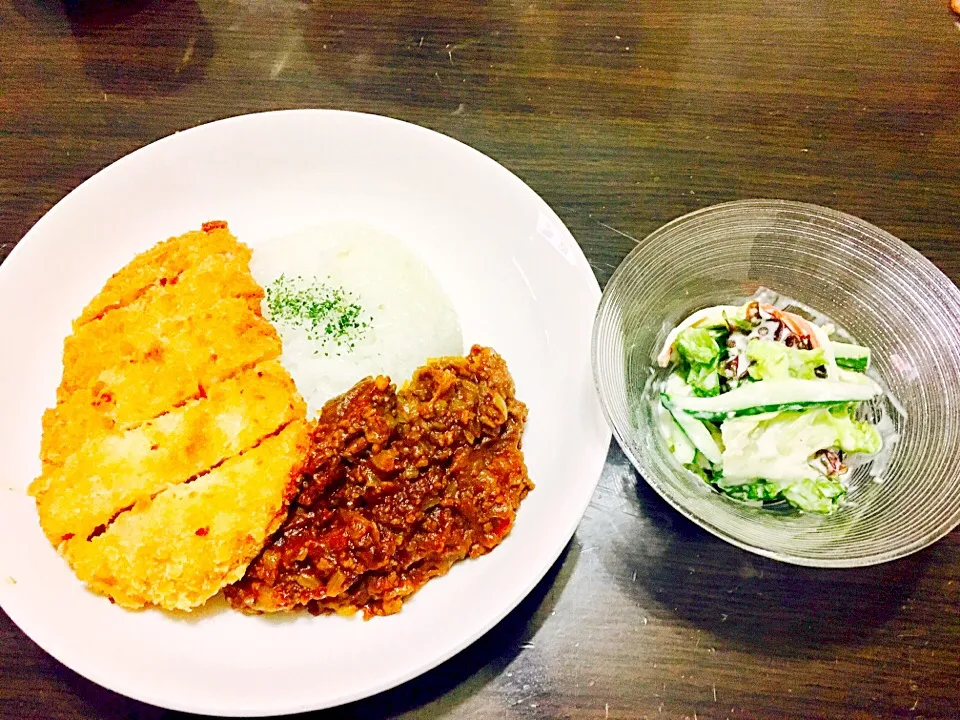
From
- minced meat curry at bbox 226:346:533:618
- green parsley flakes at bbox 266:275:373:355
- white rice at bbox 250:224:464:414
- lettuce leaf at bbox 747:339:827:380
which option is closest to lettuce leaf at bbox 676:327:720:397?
lettuce leaf at bbox 747:339:827:380

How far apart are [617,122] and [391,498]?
1.76 meters

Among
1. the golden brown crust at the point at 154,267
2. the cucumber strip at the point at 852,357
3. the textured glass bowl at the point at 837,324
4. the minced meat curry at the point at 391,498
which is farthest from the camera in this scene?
the golden brown crust at the point at 154,267

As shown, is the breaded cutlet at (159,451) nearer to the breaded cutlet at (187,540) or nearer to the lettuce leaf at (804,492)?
the breaded cutlet at (187,540)

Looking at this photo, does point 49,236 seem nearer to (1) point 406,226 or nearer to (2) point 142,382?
(2) point 142,382

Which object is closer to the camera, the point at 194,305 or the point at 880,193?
the point at 194,305

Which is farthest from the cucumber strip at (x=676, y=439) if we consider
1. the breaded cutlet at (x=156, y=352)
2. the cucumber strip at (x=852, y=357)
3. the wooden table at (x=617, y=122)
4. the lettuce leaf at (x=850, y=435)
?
the breaded cutlet at (x=156, y=352)

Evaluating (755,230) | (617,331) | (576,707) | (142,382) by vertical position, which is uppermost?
(755,230)

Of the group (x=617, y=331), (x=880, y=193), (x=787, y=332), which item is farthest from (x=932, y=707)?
(x=880, y=193)

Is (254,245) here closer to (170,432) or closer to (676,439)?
(170,432)

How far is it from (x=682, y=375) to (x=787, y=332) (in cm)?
33

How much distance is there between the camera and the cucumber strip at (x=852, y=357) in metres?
2.08

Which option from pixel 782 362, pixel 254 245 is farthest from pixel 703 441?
pixel 254 245

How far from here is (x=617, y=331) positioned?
2.10 meters

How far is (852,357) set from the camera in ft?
6.84
